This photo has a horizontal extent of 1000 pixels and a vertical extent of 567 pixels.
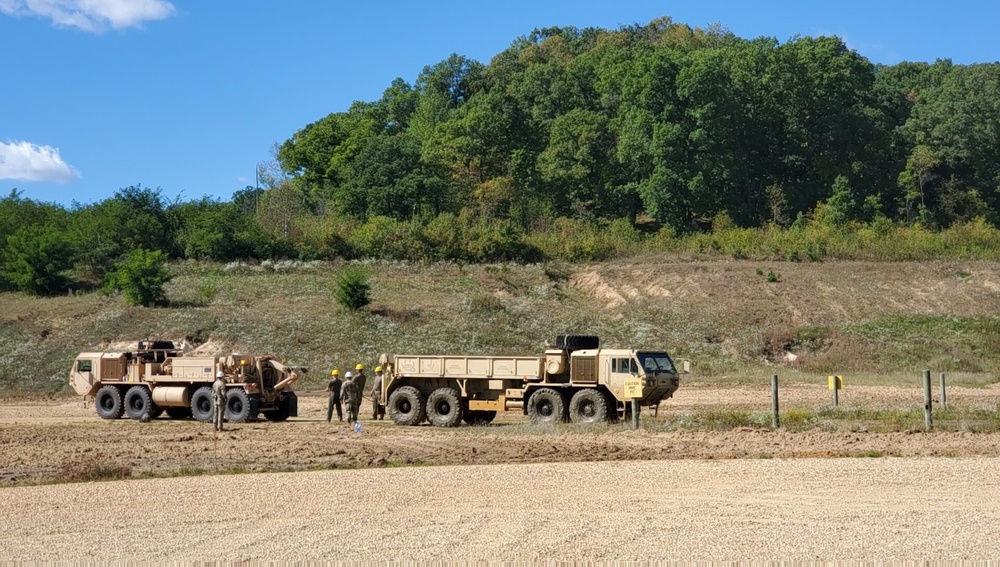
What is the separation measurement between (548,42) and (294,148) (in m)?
37.5

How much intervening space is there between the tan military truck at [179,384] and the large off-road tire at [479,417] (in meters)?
5.49

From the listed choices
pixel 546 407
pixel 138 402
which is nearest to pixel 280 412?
pixel 138 402

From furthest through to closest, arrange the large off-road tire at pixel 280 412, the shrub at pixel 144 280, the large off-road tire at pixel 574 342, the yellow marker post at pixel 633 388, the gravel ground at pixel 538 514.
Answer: the shrub at pixel 144 280, the large off-road tire at pixel 280 412, the large off-road tire at pixel 574 342, the yellow marker post at pixel 633 388, the gravel ground at pixel 538 514

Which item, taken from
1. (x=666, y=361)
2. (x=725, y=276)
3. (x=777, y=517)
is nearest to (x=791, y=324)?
(x=725, y=276)

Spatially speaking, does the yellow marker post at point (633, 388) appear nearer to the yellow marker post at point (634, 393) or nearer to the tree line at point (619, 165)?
the yellow marker post at point (634, 393)

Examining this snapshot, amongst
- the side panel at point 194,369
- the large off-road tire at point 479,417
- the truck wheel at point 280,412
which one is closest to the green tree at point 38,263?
the side panel at point 194,369

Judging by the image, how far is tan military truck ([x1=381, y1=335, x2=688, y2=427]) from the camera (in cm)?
2833

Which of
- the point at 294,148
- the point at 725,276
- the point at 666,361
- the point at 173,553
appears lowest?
the point at 173,553

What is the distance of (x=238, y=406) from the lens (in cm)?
3241

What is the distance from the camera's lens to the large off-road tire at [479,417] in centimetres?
3025

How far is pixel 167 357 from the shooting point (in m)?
35.1

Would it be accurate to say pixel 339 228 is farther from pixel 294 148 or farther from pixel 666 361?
pixel 666 361

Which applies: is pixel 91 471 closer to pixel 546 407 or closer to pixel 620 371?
pixel 546 407

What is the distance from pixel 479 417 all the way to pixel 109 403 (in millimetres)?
11354
